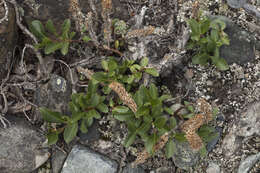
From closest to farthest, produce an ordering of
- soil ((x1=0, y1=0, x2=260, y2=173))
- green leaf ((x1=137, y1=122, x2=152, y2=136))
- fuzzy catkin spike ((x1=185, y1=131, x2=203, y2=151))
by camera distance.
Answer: fuzzy catkin spike ((x1=185, y1=131, x2=203, y2=151)), green leaf ((x1=137, y1=122, x2=152, y2=136)), soil ((x1=0, y1=0, x2=260, y2=173))

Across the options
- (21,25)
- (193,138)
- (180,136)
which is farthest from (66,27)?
(193,138)

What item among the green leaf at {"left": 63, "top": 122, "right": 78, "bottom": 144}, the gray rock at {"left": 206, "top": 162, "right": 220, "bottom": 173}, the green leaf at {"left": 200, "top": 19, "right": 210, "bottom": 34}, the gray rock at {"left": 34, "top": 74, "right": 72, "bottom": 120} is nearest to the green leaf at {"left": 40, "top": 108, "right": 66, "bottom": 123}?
the green leaf at {"left": 63, "top": 122, "right": 78, "bottom": 144}

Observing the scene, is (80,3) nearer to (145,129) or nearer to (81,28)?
(81,28)

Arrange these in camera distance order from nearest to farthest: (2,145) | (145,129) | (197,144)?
(197,144), (145,129), (2,145)

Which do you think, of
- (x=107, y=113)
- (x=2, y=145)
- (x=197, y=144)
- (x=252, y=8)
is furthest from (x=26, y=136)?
(x=252, y=8)

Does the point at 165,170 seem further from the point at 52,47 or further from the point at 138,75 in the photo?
the point at 52,47

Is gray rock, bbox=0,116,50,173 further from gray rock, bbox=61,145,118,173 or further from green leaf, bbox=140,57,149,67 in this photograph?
green leaf, bbox=140,57,149,67

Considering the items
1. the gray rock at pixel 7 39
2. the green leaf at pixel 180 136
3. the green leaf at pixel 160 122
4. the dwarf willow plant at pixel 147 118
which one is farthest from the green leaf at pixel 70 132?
the green leaf at pixel 180 136
